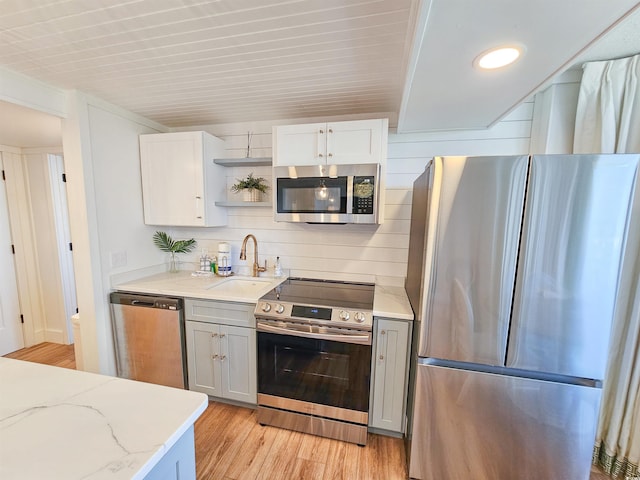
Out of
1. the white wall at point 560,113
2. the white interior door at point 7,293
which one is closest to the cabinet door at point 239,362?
the white wall at point 560,113

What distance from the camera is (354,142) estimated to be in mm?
1952

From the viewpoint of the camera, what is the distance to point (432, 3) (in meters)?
0.86

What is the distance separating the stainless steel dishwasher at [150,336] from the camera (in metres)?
2.05

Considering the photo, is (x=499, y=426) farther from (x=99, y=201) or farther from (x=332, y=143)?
(x=99, y=201)

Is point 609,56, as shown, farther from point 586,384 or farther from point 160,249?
point 160,249

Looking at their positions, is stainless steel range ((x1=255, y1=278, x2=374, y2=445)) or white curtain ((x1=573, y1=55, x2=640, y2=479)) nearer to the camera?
white curtain ((x1=573, y1=55, x2=640, y2=479))

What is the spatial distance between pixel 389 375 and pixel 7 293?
154 inches

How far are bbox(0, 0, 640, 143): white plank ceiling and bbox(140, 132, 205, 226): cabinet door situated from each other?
1.16 ft

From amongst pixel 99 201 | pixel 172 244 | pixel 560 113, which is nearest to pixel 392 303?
pixel 560 113

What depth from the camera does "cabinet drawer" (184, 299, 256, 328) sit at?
6.36ft

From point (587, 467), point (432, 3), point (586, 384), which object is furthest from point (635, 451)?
point (432, 3)

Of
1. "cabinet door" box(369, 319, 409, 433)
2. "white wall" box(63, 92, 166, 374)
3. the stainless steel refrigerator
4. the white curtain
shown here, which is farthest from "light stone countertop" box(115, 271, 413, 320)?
the white curtain

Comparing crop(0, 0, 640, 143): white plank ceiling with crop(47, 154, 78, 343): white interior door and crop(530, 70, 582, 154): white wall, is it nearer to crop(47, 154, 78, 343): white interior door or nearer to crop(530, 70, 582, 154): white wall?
crop(530, 70, 582, 154): white wall

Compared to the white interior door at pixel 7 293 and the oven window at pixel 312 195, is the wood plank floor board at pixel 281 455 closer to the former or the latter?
the oven window at pixel 312 195
